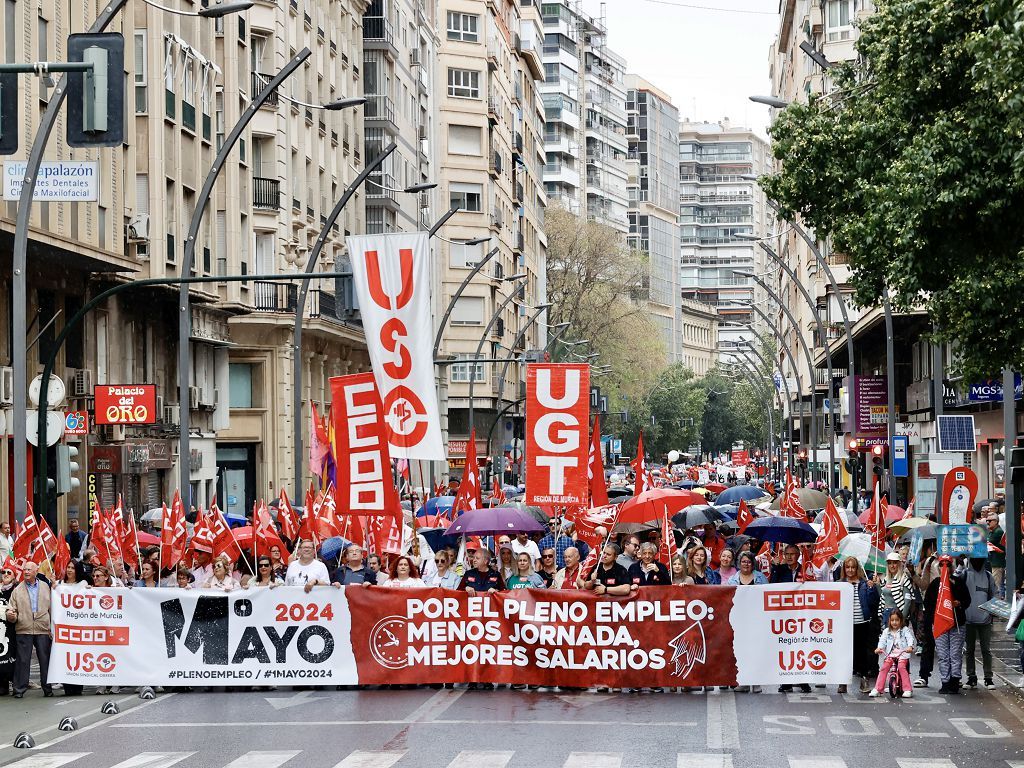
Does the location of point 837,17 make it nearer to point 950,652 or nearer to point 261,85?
point 261,85

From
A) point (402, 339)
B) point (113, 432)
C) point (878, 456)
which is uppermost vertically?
point (402, 339)

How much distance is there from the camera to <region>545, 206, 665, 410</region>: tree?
93375mm

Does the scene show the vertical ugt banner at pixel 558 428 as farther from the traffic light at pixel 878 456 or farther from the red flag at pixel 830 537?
the traffic light at pixel 878 456

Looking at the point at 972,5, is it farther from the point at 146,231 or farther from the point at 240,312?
the point at 240,312

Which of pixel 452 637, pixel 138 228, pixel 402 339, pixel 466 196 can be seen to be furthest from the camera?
pixel 466 196

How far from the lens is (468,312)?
280 ft

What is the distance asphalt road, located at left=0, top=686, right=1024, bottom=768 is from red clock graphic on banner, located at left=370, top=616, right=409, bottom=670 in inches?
11.8

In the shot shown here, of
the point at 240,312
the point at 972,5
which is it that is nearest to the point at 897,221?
the point at 972,5

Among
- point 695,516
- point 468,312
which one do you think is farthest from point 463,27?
point 695,516

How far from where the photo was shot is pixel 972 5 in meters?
19.2

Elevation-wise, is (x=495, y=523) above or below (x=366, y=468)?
below

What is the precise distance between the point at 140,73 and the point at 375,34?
1020 inches

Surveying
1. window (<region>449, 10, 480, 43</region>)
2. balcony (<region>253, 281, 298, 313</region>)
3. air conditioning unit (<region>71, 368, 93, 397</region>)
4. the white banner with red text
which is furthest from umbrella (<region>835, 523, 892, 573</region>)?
window (<region>449, 10, 480, 43</region>)

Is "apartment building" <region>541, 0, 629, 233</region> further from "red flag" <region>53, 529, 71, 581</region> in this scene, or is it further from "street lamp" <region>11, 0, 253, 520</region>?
"red flag" <region>53, 529, 71, 581</region>
